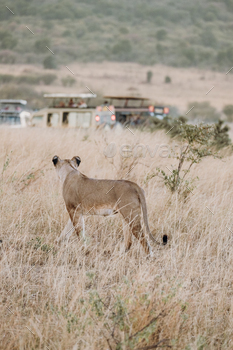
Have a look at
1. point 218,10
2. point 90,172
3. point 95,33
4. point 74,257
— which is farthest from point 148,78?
point 74,257

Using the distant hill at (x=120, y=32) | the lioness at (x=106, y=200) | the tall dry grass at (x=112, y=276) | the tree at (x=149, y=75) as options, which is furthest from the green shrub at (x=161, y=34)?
the lioness at (x=106, y=200)

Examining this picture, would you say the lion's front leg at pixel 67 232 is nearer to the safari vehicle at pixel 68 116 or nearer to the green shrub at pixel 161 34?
the safari vehicle at pixel 68 116

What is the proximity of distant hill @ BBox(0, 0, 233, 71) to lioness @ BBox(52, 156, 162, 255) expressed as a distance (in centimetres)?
4285

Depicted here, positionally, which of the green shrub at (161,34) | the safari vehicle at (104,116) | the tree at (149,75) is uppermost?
the green shrub at (161,34)

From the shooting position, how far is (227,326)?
286 cm

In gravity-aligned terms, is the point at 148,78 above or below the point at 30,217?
above

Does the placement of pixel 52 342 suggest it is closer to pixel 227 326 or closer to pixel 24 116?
pixel 227 326

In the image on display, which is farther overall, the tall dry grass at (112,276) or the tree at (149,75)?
the tree at (149,75)

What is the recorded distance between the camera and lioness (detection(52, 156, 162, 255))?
3725 mm

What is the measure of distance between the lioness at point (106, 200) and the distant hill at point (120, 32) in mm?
42854

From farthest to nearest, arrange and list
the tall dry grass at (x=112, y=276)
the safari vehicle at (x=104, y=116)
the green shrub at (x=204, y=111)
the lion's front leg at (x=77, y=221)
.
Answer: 1. the green shrub at (x=204, y=111)
2. the safari vehicle at (x=104, y=116)
3. the lion's front leg at (x=77, y=221)
4. the tall dry grass at (x=112, y=276)

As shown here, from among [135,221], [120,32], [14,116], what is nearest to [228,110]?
[14,116]

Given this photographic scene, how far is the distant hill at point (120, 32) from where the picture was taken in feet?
162

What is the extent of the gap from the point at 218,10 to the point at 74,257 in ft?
242
